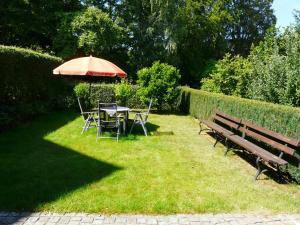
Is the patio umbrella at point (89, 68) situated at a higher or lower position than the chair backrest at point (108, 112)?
higher

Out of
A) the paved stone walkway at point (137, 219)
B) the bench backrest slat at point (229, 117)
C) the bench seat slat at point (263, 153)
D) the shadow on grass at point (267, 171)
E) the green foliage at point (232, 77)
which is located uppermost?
the green foliage at point (232, 77)

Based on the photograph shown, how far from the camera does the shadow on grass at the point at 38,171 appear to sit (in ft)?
17.4

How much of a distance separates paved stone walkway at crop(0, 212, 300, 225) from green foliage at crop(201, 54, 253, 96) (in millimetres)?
10781

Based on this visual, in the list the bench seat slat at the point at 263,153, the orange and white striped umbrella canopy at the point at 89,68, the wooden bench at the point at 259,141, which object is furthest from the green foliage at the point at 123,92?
the bench seat slat at the point at 263,153

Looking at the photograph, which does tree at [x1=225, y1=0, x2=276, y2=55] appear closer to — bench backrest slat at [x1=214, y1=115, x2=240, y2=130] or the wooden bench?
bench backrest slat at [x1=214, y1=115, x2=240, y2=130]

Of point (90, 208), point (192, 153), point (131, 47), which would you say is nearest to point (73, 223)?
point (90, 208)

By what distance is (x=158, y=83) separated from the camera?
54.7ft

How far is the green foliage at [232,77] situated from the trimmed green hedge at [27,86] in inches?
306

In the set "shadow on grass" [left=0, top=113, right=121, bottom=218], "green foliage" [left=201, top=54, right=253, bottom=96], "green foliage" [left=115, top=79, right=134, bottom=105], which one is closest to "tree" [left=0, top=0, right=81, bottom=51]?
"green foliage" [left=115, top=79, right=134, bottom=105]

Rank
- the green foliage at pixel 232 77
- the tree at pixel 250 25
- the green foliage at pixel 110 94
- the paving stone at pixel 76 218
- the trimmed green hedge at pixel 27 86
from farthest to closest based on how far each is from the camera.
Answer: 1. the tree at pixel 250 25
2. the green foliage at pixel 110 94
3. the green foliage at pixel 232 77
4. the trimmed green hedge at pixel 27 86
5. the paving stone at pixel 76 218

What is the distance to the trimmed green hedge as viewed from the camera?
37.0 ft

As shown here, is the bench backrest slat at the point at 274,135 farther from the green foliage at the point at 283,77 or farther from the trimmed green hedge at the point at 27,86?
the trimmed green hedge at the point at 27,86

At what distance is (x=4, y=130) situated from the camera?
A: 34.1ft

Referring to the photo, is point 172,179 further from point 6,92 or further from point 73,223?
point 6,92
